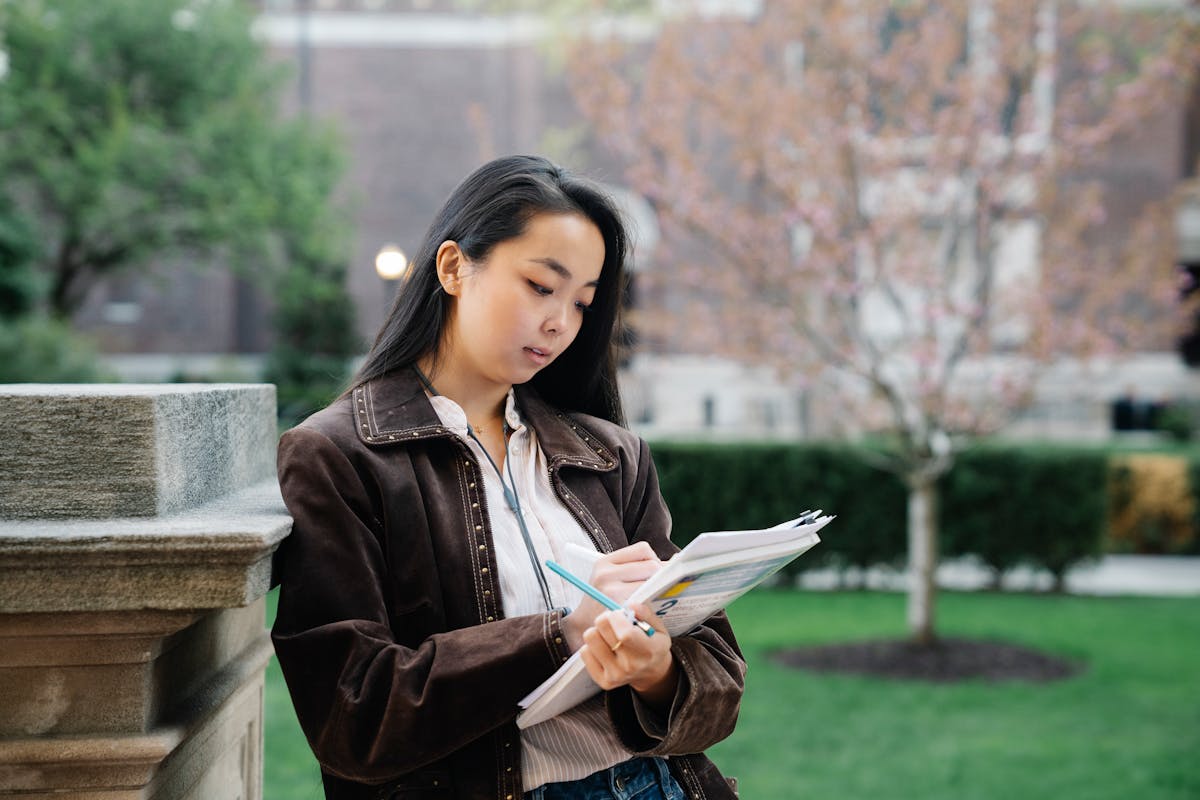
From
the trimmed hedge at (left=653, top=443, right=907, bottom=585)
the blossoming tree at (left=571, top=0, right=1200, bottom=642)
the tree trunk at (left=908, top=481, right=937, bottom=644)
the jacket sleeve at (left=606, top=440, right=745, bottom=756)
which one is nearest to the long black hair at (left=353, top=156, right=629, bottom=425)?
the jacket sleeve at (left=606, top=440, right=745, bottom=756)

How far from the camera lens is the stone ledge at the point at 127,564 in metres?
1.49

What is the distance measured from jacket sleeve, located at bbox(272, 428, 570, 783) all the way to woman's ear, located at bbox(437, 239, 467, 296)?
0.44 m

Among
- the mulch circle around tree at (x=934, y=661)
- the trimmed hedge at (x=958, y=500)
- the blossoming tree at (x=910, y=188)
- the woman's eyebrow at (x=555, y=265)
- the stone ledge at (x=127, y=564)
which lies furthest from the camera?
the trimmed hedge at (x=958, y=500)

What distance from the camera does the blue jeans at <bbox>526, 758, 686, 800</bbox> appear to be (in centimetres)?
187

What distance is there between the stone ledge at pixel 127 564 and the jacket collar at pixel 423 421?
1.21 feet

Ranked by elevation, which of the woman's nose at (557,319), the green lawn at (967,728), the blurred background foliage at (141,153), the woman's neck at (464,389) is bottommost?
the green lawn at (967,728)

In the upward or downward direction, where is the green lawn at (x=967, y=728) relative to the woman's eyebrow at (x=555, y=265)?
downward

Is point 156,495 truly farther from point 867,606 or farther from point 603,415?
point 867,606

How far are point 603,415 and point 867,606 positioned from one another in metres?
7.95

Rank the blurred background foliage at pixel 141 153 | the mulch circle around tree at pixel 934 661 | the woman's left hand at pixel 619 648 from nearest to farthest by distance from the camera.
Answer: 1. the woman's left hand at pixel 619 648
2. the mulch circle around tree at pixel 934 661
3. the blurred background foliage at pixel 141 153

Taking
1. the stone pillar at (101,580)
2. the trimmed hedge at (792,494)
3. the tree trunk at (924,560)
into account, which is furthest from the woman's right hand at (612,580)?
the trimmed hedge at (792,494)

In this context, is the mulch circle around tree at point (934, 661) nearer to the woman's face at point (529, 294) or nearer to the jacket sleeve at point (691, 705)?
the jacket sleeve at point (691, 705)

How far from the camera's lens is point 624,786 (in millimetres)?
1894

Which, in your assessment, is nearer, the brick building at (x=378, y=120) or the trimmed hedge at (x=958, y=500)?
the trimmed hedge at (x=958, y=500)
